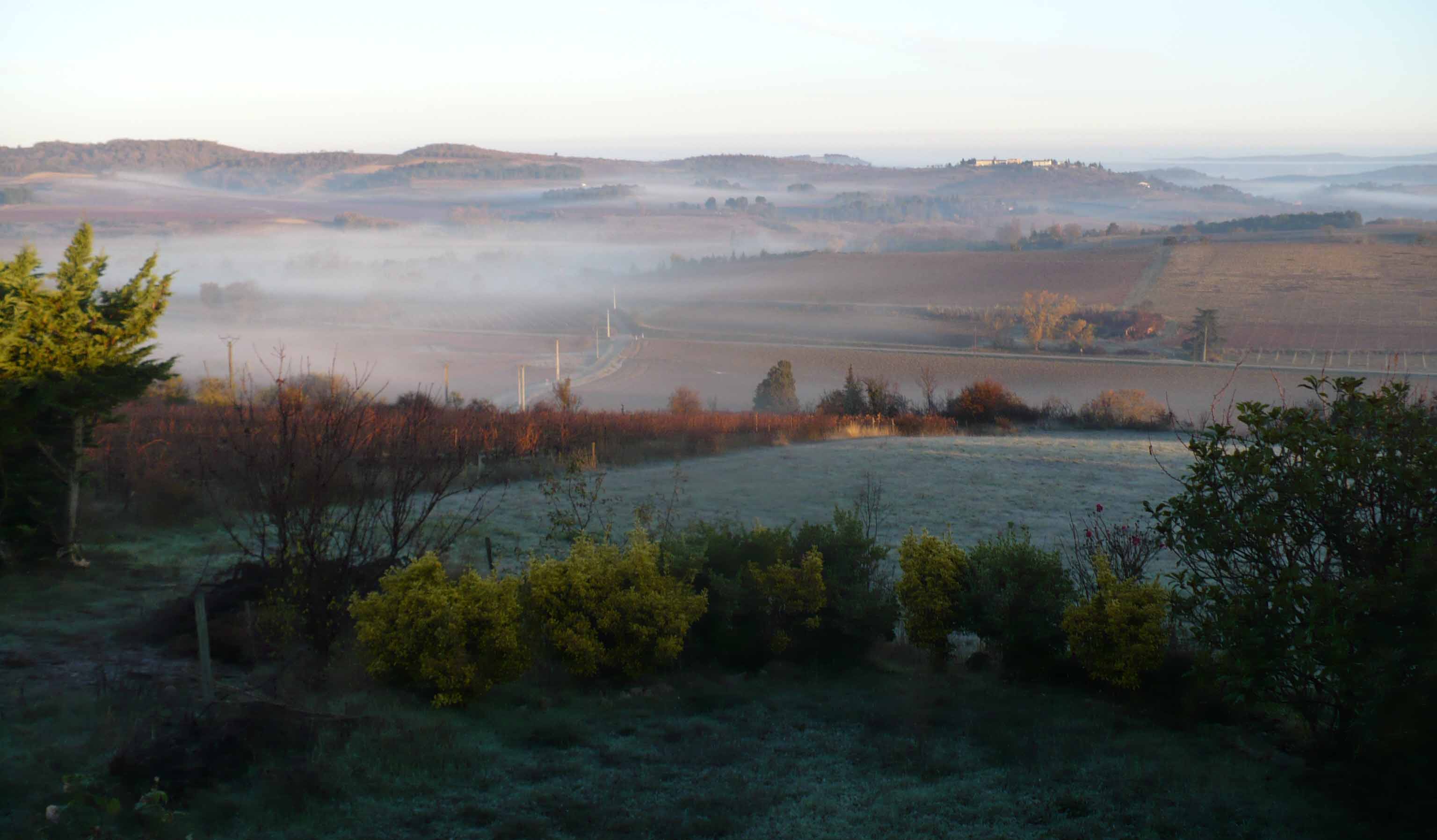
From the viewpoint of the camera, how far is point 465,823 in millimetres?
4773

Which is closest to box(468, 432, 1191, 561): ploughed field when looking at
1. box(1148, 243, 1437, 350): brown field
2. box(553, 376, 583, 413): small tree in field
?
box(553, 376, 583, 413): small tree in field

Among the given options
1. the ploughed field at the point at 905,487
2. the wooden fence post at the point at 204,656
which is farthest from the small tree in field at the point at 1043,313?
the wooden fence post at the point at 204,656

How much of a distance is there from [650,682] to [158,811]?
10.7ft

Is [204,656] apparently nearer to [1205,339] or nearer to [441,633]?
[441,633]

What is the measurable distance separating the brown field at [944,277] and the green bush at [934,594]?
298 ft

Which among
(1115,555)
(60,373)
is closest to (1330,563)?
(1115,555)

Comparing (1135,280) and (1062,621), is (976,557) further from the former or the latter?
(1135,280)

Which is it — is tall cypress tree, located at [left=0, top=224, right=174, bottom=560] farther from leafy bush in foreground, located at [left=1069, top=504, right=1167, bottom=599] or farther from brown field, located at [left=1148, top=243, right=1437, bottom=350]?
brown field, located at [left=1148, top=243, right=1437, bottom=350]

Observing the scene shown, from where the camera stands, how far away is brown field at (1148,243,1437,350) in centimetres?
7269

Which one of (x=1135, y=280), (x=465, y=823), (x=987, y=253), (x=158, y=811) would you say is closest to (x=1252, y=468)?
(x=465, y=823)

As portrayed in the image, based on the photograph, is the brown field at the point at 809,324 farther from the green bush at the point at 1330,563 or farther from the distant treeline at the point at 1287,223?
the green bush at the point at 1330,563

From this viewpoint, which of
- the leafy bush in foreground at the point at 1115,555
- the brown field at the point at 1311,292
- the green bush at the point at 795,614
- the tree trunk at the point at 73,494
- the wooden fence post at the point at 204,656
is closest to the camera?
the wooden fence post at the point at 204,656

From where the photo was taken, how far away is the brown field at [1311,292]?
72688 millimetres

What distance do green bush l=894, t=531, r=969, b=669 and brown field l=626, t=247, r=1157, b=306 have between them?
90685 mm
